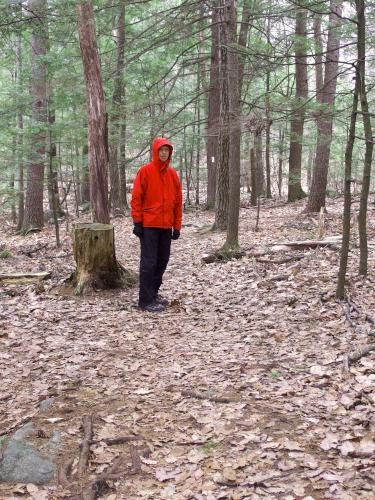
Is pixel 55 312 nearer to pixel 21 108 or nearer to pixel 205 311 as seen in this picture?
pixel 205 311

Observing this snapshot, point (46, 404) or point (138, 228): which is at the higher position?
point (138, 228)

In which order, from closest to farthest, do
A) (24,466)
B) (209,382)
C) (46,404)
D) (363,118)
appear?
(24,466), (46,404), (209,382), (363,118)

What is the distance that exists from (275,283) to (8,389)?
13.7 ft

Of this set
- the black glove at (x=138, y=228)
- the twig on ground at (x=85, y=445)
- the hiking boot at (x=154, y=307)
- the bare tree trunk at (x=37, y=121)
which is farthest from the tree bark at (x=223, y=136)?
the twig on ground at (x=85, y=445)

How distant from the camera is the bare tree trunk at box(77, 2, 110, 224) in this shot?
8148 mm

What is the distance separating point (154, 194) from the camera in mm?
6188

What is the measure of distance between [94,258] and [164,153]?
2.06 meters

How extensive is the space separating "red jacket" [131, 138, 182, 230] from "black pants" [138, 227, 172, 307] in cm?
14

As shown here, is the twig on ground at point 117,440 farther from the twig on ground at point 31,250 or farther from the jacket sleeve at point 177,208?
the twig on ground at point 31,250

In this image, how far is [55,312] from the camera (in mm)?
6316

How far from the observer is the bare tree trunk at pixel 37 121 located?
935cm

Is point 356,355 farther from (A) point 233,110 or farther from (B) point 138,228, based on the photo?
(A) point 233,110

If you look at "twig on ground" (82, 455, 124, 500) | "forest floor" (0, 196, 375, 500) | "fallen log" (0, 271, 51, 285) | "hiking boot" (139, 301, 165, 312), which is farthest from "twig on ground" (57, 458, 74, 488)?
"fallen log" (0, 271, 51, 285)

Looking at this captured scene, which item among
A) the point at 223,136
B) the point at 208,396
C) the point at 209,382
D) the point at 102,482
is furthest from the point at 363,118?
the point at 102,482
